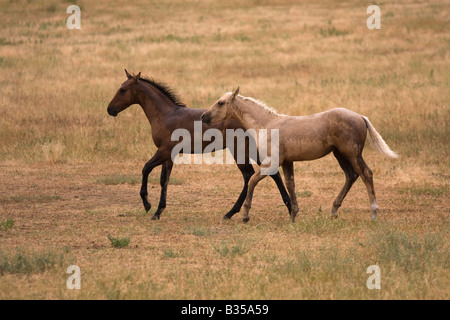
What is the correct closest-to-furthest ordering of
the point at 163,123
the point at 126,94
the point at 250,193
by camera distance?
the point at 250,193 < the point at 163,123 < the point at 126,94

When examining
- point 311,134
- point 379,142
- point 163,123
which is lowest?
point 379,142

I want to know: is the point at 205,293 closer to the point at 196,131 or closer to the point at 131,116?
the point at 196,131

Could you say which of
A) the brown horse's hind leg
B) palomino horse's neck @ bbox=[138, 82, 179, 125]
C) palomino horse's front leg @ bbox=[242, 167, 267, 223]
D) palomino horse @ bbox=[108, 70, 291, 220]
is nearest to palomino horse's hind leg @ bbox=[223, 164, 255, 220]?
palomino horse @ bbox=[108, 70, 291, 220]

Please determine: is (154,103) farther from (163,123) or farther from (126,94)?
(126,94)

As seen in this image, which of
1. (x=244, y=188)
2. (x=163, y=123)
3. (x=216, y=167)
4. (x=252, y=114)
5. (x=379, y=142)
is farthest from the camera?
(x=216, y=167)

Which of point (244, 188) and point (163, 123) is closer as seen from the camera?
point (244, 188)

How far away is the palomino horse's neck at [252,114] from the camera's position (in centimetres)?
968

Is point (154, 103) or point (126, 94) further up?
point (126, 94)

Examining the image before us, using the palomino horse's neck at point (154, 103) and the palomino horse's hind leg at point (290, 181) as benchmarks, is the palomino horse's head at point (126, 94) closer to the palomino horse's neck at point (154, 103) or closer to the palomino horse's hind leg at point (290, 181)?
the palomino horse's neck at point (154, 103)

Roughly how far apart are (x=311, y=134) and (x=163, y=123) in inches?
89.9

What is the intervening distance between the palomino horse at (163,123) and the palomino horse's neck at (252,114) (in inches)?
12.7

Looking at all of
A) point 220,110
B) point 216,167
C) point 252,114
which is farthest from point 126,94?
point 216,167

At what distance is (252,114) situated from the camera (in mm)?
9711

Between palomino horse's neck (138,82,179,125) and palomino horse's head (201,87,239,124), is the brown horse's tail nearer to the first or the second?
palomino horse's head (201,87,239,124)
